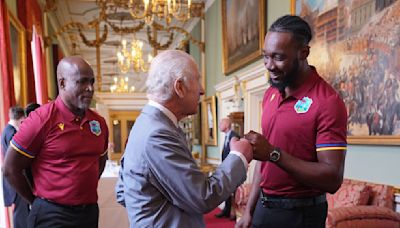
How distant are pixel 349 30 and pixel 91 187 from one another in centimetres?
272

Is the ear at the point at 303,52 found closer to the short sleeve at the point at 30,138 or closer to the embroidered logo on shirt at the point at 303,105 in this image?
the embroidered logo on shirt at the point at 303,105

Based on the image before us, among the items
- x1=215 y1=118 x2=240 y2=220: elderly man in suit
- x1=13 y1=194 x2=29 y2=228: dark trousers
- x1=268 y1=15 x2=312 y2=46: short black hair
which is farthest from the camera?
x1=215 y1=118 x2=240 y2=220: elderly man in suit

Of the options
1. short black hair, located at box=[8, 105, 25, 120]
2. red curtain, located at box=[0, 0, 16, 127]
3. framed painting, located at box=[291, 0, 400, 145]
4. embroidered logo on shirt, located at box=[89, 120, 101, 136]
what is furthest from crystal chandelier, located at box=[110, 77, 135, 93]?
embroidered logo on shirt, located at box=[89, 120, 101, 136]

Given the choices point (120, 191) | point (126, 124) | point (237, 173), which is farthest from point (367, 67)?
point (126, 124)

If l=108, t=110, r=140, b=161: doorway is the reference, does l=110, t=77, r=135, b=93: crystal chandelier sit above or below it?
above

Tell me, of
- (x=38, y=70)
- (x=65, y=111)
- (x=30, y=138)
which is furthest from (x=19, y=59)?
(x=30, y=138)

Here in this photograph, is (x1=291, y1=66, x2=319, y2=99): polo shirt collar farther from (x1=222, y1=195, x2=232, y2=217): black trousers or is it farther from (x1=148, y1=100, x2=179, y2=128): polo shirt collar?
(x1=222, y1=195, x2=232, y2=217): black trousers

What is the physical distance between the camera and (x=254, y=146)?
1.37 m

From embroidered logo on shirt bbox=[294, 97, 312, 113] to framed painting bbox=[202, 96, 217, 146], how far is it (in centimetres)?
552

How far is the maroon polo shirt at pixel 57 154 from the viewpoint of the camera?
6.52 feet

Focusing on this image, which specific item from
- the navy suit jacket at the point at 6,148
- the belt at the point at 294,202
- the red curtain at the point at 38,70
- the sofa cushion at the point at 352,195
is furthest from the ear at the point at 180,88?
the red curtain at the point at 38,70

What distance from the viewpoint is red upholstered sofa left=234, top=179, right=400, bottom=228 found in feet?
8.36

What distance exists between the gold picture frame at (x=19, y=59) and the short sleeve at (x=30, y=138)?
2.89m

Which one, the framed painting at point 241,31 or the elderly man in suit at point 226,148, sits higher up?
the framed painting at point 241,31
